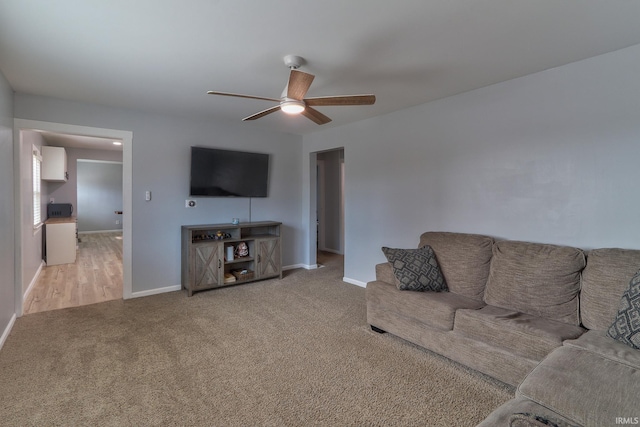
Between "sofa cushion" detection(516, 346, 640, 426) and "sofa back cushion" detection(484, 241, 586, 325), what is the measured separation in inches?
27.2

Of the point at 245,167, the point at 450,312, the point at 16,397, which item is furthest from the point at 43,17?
the point at 450,312

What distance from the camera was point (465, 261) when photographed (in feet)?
9.38

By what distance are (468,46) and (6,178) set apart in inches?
161

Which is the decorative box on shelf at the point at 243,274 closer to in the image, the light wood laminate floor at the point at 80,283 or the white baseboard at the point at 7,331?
the light wood laminate floor at the point at 80,283

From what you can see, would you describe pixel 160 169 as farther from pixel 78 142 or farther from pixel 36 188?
pixel 78 142

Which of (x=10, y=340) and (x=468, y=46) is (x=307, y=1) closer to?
(x=468, y=46)

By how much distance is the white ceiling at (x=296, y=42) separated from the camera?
184 cm

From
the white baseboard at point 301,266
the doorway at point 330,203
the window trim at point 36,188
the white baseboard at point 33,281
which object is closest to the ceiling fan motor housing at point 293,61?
the white baseboard at point 301,266

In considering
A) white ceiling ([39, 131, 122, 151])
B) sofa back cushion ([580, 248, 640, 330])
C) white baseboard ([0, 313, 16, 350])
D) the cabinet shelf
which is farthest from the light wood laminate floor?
sofa back cushion ([580, 248, 640, 330])

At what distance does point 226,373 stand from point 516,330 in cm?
202

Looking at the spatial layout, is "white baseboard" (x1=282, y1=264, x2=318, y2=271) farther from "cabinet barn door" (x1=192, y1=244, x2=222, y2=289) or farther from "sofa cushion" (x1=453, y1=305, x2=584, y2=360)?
"sofa cushion" (x1=453, y1=305, x2=584, y2=360)

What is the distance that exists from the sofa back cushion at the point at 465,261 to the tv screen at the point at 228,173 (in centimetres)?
291

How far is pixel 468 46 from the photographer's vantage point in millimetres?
2281

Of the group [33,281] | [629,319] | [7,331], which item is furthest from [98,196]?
[629,319]
